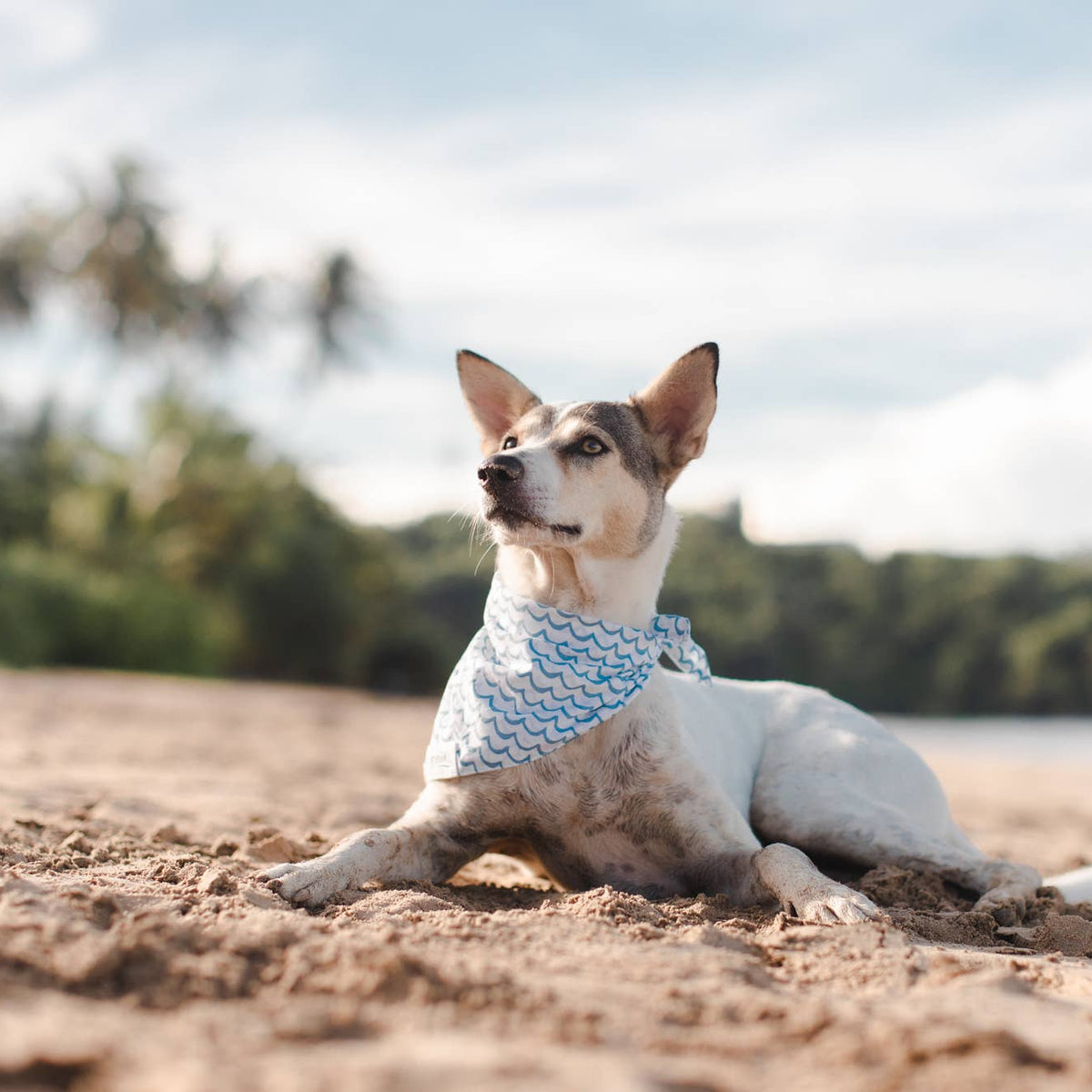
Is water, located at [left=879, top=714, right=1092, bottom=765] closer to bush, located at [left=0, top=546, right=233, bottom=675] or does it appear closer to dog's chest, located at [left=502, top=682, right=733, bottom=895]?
dog's chest, located at [left=502, top=682, right=733, bottom=895]

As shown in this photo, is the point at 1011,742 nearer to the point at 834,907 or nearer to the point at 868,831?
the point at 868,831

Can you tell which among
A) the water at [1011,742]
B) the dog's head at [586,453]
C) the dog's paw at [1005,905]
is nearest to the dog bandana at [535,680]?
the dog's head at [586,453]

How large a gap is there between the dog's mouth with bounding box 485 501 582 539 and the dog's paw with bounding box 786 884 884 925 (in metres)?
1.61

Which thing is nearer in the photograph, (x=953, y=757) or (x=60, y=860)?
(x=60, y=860)

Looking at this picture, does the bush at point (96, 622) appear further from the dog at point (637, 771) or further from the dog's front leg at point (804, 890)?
the dog's front leg at point (804, 890)

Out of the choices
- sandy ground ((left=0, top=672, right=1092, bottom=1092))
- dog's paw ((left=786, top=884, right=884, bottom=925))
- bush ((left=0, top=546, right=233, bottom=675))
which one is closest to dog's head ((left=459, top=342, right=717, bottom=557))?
sandy ground ((left=0, top=672, right=1092, bottom=1092))

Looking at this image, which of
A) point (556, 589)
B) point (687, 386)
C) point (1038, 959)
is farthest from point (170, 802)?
point (1038, 959)

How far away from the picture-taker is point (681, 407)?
5.20m

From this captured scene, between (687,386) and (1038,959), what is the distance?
8.87 ft

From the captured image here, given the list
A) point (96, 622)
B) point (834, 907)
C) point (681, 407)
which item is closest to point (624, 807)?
point (834, 907)

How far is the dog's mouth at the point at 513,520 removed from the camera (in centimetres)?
440

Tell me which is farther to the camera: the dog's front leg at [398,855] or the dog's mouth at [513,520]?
the dog's mouth at [513,520]

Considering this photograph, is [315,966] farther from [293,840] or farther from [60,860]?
[293,840]

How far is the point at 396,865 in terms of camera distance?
13.8 feet
